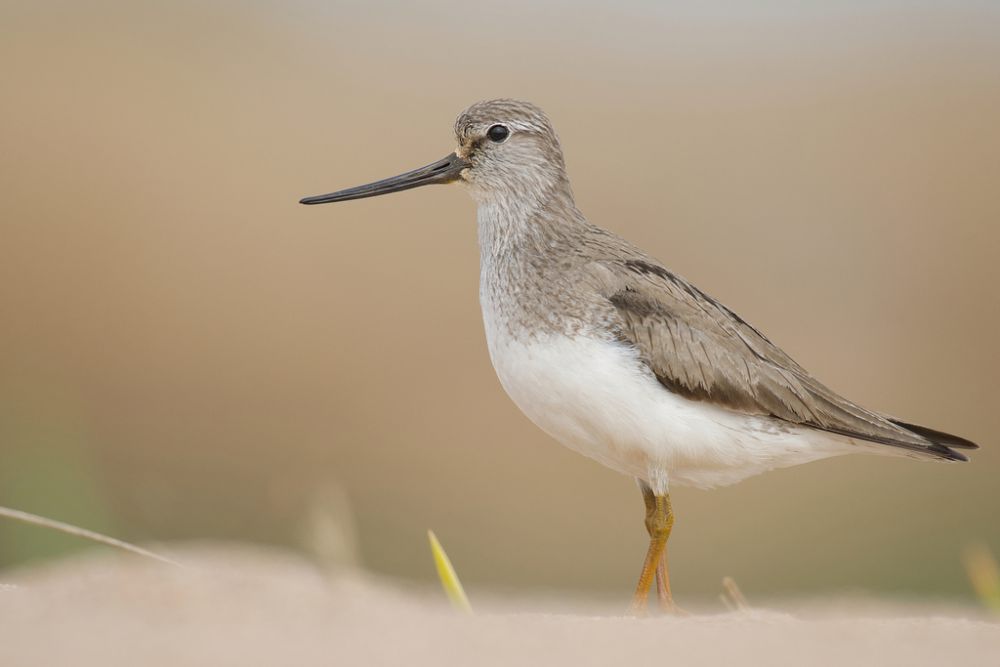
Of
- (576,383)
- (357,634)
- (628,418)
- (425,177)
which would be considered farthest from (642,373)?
(357,634)

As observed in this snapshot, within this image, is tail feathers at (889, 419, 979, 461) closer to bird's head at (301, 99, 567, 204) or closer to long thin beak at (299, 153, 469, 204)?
bird's head at (301, 99, 567, 204)

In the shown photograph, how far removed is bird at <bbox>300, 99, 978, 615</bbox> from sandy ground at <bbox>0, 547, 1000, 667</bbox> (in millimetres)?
1219

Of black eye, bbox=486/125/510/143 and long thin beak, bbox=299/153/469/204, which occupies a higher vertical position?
black eye, bbox=486/125/510/143

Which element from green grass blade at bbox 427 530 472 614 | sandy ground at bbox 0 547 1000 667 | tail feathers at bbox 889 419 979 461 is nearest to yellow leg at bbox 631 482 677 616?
green grass blade at bbox 427 530 472 614

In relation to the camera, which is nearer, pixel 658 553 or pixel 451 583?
pixel 451 583

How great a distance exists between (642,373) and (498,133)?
142 centimetres

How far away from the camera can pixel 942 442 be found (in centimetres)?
522

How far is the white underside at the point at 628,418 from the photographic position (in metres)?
4.61

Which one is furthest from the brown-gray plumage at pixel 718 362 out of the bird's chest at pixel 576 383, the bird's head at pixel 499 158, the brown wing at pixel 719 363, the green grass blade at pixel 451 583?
the green grass blade at pixel 451 583

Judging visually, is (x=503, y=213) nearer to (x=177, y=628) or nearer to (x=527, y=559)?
(x=177, y=628)

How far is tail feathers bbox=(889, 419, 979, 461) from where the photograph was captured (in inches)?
200

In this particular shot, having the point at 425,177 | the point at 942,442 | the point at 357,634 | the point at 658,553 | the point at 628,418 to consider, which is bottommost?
the point at 658,553

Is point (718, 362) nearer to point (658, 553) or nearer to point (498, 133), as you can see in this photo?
point (658, 553)

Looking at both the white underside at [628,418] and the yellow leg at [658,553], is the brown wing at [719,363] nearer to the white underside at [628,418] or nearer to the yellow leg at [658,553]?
the white underside at [628,418]
